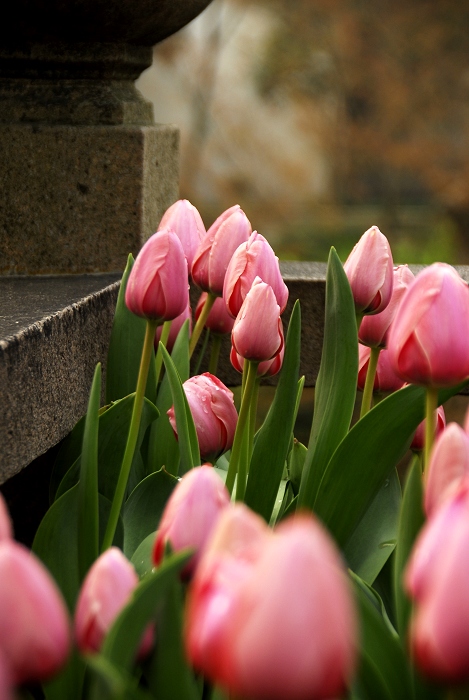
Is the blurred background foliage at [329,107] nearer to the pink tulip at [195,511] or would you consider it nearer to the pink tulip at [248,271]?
the pink tulip at [248,271]

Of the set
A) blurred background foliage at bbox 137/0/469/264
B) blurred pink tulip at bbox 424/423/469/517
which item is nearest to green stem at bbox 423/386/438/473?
blurred pink tulip at bbox 424/423/469/517

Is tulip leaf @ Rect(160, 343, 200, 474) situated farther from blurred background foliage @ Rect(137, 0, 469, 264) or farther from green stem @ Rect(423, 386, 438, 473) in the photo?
blurred background foliage @ Rect(137, 0, 469, 264)

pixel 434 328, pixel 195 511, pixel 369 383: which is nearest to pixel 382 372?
pixel 369 383

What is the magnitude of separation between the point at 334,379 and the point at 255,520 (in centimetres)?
54

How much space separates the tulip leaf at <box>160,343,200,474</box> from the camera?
0.91m

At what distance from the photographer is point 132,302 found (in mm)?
896

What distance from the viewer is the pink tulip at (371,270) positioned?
99 centimetres

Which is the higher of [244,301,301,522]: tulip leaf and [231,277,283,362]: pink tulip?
[231,277,283,362]: pink tulip

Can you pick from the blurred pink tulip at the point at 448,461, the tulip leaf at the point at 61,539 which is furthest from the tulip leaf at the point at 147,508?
the blurred pink tulip at the point at 448,461

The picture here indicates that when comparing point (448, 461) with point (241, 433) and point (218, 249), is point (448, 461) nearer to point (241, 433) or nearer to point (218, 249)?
point (241, 433)

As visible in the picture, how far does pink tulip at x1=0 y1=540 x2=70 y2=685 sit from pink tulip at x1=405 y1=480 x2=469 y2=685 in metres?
0.17

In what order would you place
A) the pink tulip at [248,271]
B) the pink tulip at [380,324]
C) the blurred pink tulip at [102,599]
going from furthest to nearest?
the pink tulip at [380,324], the pink tulip at [248,271], the blurred pink tulip at [102,599]

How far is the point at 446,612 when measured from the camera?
399 mm

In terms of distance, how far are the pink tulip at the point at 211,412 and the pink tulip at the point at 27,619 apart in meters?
0.57
